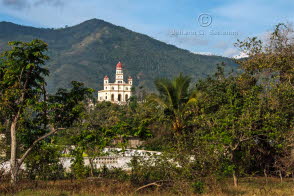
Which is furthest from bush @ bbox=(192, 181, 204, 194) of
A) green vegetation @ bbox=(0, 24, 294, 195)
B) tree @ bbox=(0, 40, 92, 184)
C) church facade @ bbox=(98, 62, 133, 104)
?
church facade @ bbox=(98, 62, 133, 104)

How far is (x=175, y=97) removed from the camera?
1961 cm

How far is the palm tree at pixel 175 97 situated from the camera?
19298mm

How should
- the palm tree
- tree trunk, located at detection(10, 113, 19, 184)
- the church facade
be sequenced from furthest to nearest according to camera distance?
the church facade < the palm tree < tree trunk, located at detection(10, 113, 19, 184)

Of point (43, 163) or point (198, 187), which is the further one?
point (43, 163)

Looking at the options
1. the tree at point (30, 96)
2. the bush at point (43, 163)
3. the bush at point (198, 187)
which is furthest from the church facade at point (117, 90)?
the bush at point (198, 187)

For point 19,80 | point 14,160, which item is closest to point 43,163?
point 14,160

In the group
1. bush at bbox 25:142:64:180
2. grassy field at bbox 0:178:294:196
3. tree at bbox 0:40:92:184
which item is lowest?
grassy field at bbox 0:178:294:196

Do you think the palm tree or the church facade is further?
the church facade

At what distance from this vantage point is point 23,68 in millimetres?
11445

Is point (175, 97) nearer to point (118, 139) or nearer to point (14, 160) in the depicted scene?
point (118, 139)

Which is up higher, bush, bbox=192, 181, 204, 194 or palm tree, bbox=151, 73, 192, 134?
palm tree, bbox=151, 73, 192, 134

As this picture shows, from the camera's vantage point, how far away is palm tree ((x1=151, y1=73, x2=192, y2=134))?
1930 centimetres

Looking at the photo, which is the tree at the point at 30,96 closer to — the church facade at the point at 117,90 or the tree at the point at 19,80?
the tree at the point at 19,80

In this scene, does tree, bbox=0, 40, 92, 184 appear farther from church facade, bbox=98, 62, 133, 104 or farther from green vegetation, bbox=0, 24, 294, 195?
church facade, bbox=98, 62, 133, 104
